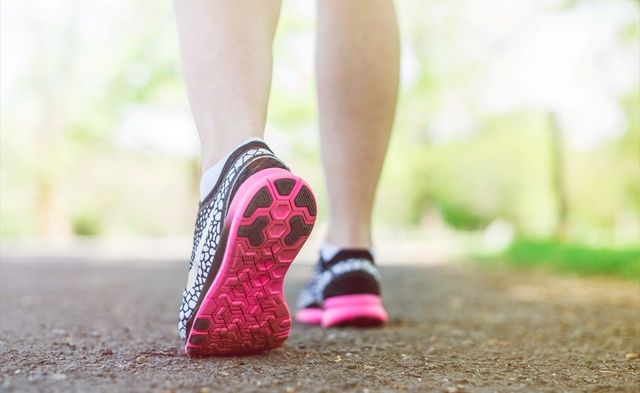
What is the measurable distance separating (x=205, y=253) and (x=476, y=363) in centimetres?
41

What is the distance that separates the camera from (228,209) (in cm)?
89

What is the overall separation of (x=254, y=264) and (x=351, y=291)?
1.69 ft

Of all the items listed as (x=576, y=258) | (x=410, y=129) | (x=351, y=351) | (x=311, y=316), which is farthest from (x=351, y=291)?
(x=410, y=129)

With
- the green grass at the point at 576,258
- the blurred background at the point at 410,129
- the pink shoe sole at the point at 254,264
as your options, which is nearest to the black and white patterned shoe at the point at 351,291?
the pink shoe sole at the point at 254,264

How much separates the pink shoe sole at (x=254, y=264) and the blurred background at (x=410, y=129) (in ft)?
14.1

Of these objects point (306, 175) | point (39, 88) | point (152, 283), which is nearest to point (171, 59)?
point (39, 88)

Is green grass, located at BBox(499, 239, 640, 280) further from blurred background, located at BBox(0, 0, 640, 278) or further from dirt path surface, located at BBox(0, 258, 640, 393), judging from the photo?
dirt path surface, located at BBox(0, 258, 640, 393)

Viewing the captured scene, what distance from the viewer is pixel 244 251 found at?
0.88 metres

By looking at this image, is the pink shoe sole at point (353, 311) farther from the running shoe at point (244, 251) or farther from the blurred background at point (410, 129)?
the blurred background at point (410, 129)

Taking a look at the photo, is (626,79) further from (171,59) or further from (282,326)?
(171,59)

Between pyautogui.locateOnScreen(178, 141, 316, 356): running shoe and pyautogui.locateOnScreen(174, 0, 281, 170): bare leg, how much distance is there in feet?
0.16

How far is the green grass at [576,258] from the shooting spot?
3.46 m

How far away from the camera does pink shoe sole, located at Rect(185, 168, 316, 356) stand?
2.87ft

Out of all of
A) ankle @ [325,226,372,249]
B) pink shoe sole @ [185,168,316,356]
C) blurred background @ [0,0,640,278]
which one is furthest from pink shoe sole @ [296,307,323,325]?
blurred background @ [0,0,640,278]
